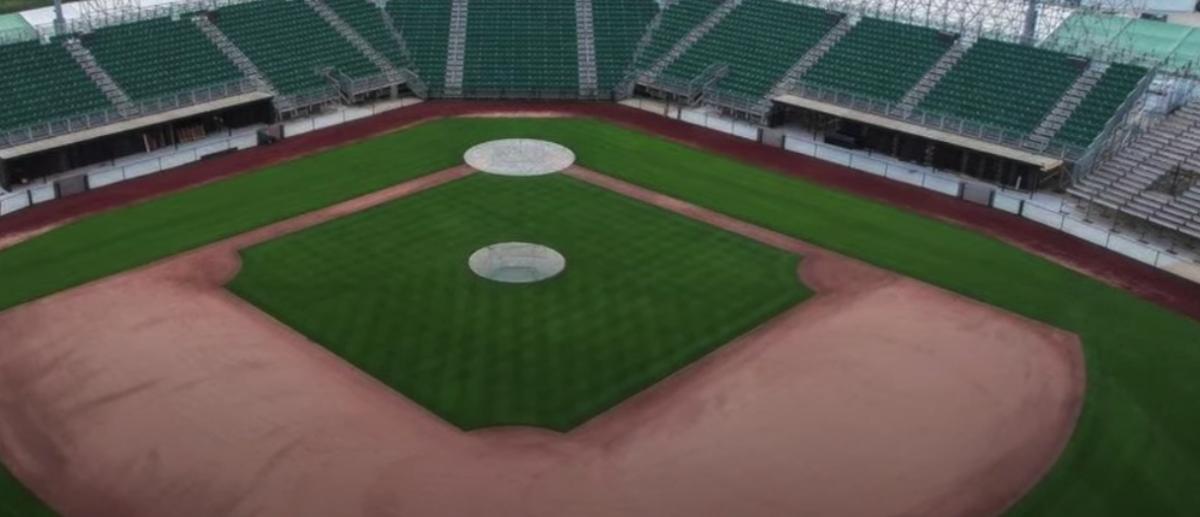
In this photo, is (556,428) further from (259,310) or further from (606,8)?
(606,8)

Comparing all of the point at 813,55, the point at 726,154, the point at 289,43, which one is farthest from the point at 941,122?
the point at 289,43

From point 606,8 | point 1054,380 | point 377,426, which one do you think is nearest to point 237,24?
point 606,8

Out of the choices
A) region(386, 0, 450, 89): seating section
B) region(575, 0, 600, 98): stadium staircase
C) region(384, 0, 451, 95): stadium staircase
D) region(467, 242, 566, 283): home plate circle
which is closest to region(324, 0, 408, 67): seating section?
region(384, 0, 451, 95): stadium staircase

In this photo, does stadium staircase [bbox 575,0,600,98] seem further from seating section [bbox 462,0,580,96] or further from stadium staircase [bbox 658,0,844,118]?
stadium staircase [bbox 658,0,844,118]

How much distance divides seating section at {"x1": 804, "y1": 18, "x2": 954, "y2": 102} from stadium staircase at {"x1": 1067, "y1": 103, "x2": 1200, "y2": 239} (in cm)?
1506

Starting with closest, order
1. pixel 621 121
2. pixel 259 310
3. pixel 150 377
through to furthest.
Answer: pixel 150 377 → pixel 259 310 → pixel 621 121

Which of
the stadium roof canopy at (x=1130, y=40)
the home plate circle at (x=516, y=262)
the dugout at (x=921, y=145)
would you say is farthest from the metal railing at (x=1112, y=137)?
the home plate circle at (x=516, y=262)

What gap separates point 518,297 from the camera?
144ft

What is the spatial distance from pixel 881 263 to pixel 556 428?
70.7 ft

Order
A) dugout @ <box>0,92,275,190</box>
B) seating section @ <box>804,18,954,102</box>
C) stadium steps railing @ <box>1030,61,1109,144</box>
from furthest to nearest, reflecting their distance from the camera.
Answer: seating section @ <box>804,18,954,102</box> < stadium steps railing @ <box>1030,61,1109,144</box> < dugout @ <box>0,92,275,190</box>

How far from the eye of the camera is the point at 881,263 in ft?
159

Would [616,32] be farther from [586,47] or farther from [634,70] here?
[634,70]

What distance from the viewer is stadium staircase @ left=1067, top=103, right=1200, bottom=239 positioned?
51.8 metres

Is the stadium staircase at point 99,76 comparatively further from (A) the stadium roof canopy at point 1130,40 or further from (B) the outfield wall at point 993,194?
(A) the stadium roof canopy at point 1130,40
